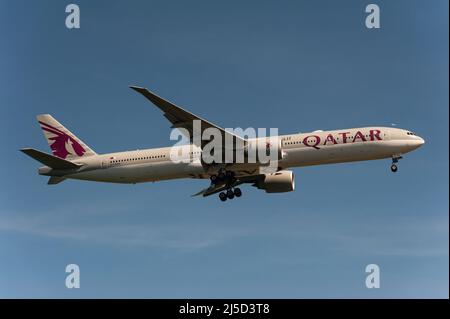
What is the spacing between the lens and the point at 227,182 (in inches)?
1982

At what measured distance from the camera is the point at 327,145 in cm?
4759

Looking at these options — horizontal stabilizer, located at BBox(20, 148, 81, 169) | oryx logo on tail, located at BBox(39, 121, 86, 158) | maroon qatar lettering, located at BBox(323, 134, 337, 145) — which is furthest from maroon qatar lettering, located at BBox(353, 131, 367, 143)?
oryx logo on tail, located at BBox(39, 121, 86, 158)

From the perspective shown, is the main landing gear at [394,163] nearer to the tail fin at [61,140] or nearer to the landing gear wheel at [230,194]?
the landing gear wheel at [230,194]

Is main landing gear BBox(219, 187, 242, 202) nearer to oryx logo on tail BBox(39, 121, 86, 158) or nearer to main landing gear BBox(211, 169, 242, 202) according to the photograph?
main landing gear BBox(211, 169, 242, 202)

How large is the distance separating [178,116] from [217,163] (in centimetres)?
590

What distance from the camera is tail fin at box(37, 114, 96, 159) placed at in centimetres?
5422

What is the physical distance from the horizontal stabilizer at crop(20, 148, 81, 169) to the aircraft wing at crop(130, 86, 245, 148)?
1045 centimetres

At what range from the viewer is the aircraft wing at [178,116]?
42147mm

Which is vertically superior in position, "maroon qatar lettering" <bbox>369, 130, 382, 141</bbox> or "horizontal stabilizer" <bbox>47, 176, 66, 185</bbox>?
"maroon qatar lettering" <bbox>369, 130, 382, 141</bbox>

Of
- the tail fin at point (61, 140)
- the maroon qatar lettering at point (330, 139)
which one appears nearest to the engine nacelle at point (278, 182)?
the maroon qatar lettering at point (330, 139)
